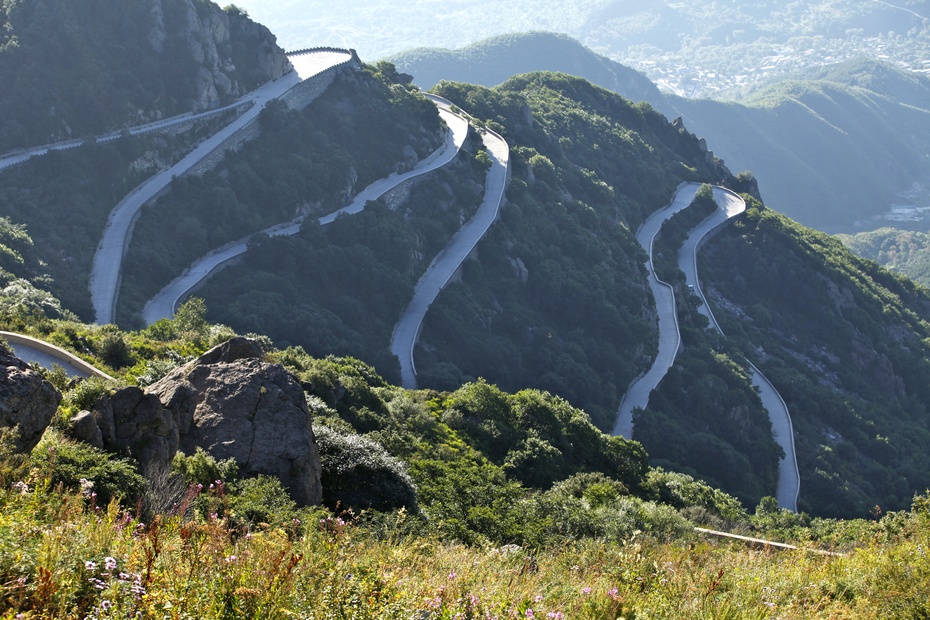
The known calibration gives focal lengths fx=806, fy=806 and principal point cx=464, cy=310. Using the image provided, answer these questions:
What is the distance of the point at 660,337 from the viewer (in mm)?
67000

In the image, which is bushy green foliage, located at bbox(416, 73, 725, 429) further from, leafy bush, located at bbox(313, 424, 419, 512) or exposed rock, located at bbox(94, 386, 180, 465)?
exposed rock, located at bbox(94, 386, 180, 465)

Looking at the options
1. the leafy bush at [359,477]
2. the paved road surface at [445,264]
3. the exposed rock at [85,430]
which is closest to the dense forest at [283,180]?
the paved road surface at [445,264]

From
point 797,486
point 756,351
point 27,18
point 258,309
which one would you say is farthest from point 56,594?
point 756,351

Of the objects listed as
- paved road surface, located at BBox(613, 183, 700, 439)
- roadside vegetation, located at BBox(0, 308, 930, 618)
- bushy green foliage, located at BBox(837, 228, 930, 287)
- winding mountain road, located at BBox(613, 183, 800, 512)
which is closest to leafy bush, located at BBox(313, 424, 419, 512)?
roadside vegetation, located at BBox(0, 308, 930, 618)

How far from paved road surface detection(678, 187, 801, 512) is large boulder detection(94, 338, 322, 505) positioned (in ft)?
146

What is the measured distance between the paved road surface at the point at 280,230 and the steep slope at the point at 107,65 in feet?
41.4

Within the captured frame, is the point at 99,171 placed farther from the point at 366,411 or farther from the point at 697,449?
the point at 697,449

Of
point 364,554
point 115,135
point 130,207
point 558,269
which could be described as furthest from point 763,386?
point 364,554

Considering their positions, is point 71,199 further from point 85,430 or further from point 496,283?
point 85,430

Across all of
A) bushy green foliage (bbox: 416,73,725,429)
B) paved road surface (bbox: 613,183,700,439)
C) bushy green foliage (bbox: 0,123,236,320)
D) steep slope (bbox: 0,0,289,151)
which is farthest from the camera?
paved road surface (bbox: 613,183,700,439)

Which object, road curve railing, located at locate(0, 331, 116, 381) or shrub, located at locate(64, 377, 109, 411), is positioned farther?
road curve railing, located at locate(0, 331, 116, 381)

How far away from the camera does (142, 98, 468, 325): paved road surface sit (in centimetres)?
4506

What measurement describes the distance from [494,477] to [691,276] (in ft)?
204

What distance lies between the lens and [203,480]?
13.7 meters
